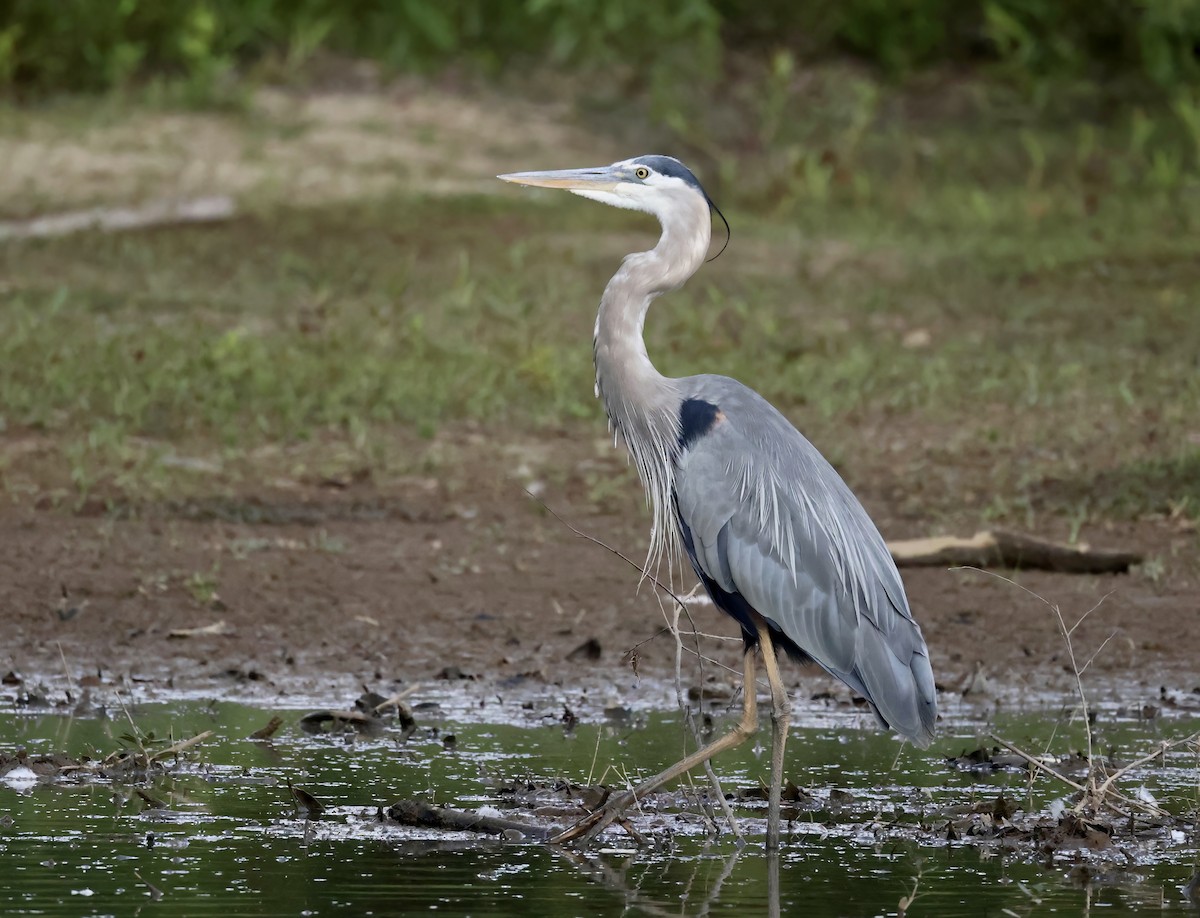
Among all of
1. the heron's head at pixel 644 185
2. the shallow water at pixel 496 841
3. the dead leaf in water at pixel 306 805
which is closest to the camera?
the shallow water at pixel 496 841

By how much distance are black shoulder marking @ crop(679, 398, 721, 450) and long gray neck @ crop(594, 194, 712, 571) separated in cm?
6

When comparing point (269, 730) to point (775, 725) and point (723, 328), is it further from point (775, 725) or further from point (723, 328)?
point (723, 328)

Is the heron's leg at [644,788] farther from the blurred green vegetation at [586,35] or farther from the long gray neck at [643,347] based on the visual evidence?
the blurred green vegetation at [586,35]

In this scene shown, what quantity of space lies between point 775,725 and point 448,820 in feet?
2.93

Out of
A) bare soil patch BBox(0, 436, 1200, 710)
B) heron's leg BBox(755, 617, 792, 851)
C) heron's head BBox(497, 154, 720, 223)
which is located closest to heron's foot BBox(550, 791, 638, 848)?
heron's leg BBox(755, 617, 792, 851)

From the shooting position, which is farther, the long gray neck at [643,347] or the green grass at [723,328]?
the green grass at [723,328]

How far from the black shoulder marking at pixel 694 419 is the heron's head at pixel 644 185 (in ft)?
1.84

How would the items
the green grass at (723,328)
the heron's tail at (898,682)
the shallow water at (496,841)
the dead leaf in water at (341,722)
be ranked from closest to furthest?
the shallow water at (496,841) < the heron's tail at (898,682) < the dead leaf in water at (341,722) < the green grass at (723,328)

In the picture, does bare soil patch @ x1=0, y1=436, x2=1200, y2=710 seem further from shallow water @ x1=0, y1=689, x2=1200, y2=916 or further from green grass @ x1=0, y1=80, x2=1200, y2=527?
shallow water @ x1=0, y1=689, x2=1200, y2=916

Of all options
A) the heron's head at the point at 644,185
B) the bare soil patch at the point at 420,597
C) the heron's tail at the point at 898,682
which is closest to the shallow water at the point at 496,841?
the heron's tail at the point at 898,682

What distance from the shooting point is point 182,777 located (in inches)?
222

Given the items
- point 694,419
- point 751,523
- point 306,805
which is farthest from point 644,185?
point 306,805

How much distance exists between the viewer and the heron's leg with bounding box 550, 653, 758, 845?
203 inches

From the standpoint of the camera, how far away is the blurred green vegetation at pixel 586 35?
51.3 ft
